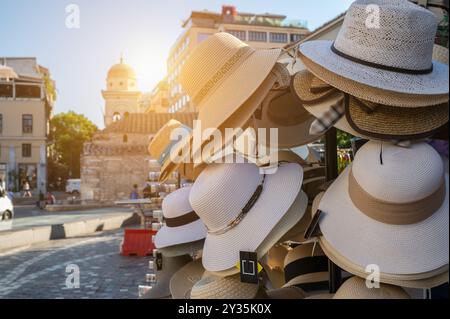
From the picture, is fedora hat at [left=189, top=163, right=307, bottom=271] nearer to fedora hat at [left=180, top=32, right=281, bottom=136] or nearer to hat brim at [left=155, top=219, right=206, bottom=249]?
fedora hat at [left=180, top=32, right=281, bottom=136]

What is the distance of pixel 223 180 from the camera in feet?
4.34

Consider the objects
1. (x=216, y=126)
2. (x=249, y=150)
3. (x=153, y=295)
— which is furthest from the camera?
(x=153, y=295)

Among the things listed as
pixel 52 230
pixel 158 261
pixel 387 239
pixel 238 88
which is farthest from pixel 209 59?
pixel 52 230

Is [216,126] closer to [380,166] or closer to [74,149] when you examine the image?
[380,166]

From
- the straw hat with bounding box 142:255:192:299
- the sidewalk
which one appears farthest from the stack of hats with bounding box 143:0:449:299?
the sidewalk

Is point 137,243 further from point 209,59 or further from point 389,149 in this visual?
point 389,149

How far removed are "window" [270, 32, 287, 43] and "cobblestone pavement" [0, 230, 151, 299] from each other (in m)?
13.7

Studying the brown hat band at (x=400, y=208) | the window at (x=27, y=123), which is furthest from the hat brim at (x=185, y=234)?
the window at (x=27, y=123)

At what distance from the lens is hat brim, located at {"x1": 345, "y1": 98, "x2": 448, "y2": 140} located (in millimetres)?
1064

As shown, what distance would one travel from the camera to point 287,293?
146 cm

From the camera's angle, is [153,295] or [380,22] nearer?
[380,22]

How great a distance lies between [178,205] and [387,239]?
1.15m

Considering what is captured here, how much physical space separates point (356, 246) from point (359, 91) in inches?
15.3
